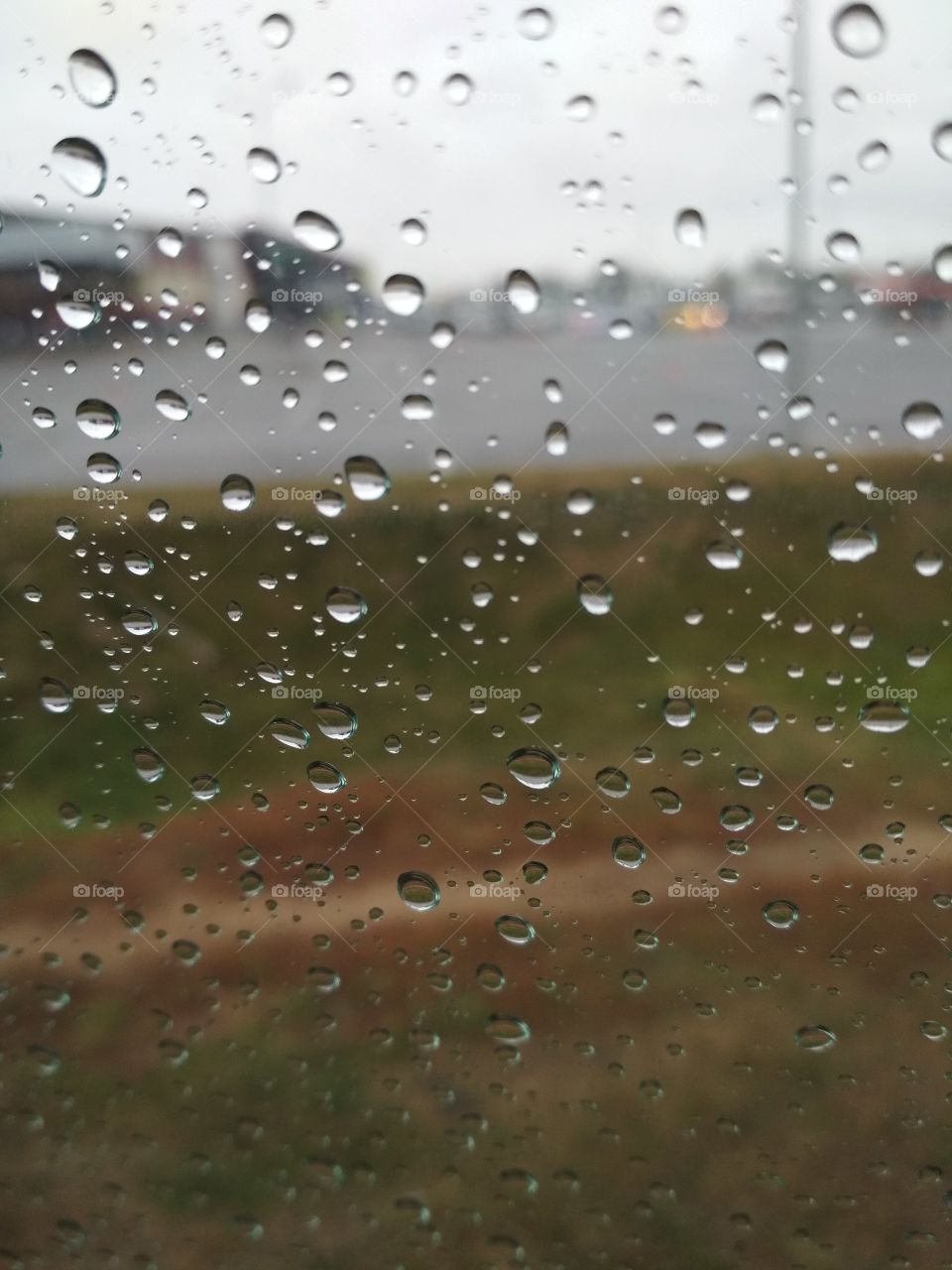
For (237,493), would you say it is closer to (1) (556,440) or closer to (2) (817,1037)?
(1) (556,440)

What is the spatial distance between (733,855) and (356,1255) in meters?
0.49

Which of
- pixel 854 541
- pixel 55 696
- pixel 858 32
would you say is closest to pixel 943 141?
pixel 858 32

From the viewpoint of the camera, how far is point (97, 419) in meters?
0.73

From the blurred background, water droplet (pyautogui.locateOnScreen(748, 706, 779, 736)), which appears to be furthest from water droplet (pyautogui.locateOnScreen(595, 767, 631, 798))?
water droplet (pyautogui.locateOnScreen(748, 706, 779, 736))

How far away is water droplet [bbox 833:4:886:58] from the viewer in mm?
655

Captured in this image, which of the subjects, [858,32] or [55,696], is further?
[55,696]

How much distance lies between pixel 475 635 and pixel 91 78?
56 centimetres

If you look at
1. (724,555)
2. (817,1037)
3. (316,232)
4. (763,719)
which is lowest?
(817,1037)

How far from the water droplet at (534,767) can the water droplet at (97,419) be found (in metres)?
0.45

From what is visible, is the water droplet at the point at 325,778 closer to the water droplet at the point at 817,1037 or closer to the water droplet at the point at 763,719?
the water droplet at the point at 763,719

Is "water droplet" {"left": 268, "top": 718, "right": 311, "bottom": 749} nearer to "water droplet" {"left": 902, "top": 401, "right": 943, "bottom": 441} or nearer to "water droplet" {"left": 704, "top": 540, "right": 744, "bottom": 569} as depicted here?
"water droplet" {"left": 704, "top": 540, "right": 744, "bottom": 569}

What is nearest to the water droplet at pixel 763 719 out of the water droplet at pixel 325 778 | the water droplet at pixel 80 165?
the water droplet at pixel 325 778

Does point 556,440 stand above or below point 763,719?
above

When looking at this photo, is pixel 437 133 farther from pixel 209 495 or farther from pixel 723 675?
pixel 723 675
